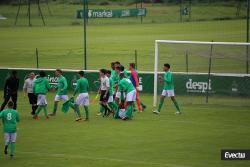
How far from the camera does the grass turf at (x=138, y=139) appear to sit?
2048 centimetres

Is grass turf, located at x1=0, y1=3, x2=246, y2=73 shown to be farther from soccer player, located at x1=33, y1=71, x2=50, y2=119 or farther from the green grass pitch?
soccer player, located at x1=33, y1=71, x2=50, y2=119

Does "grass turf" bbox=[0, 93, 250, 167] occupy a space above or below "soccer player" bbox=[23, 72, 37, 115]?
below

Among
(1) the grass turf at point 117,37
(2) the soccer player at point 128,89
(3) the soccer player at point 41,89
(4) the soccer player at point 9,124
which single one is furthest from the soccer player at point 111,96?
(4) the soccer player at point 9,124

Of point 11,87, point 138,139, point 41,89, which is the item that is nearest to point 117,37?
point 11,87

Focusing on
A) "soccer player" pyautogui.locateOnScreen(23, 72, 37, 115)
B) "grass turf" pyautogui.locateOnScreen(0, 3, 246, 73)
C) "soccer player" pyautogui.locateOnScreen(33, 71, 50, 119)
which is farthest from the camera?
"grass turf" pyautogui.locateOnScreen(0, 3, 246, 73)

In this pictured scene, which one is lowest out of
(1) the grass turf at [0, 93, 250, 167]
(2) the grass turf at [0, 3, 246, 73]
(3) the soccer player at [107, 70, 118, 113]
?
(1) the grass turf at [0, 93, 250, 167]

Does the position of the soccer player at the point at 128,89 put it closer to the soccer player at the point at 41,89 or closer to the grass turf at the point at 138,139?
the grass turf at the point at 138,139

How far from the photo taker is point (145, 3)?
79625 mm

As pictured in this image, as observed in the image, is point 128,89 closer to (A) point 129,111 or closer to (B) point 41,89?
(A) point 129,111

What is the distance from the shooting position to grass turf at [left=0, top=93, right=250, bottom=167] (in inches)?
806

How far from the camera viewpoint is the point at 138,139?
2362 cm

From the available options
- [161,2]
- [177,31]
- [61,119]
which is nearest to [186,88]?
[61,119]

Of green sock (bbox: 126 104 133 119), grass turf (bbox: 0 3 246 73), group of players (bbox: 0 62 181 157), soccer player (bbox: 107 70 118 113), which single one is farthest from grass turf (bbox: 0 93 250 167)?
grass turf (bbox: 0 3 246 73)

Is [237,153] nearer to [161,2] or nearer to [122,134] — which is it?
[122,134]
